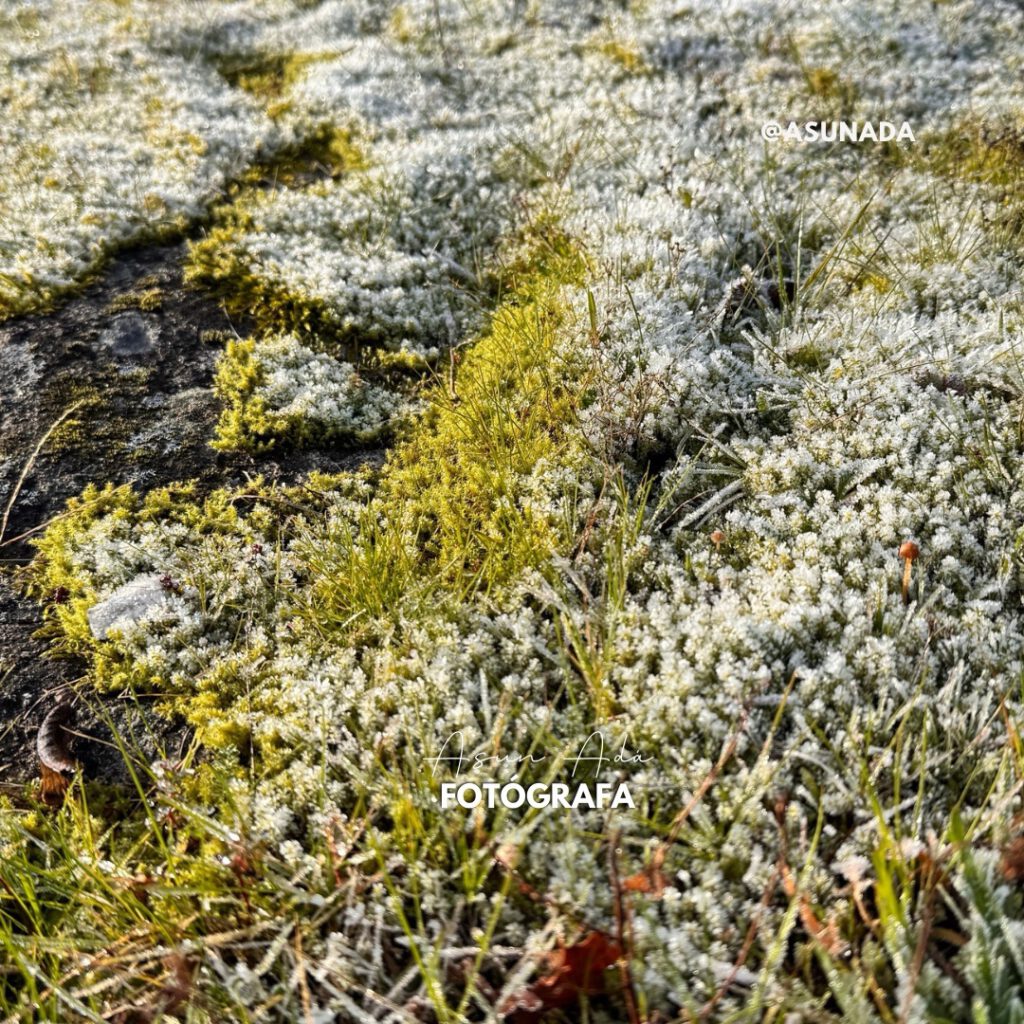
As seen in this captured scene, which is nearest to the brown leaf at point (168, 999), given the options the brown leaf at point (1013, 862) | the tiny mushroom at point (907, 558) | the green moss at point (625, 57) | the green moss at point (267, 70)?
the brown leaf at point (1013, 862)

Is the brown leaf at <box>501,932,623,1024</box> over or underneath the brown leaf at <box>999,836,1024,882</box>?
underneath

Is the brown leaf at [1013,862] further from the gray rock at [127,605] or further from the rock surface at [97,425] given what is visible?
the gray rock at [127,605]

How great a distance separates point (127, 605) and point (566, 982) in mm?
3072

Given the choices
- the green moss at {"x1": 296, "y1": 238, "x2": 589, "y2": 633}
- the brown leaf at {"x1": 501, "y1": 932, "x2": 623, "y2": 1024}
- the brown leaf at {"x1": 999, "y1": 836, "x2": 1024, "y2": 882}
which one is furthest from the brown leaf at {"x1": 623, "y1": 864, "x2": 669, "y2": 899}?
the green moss at {"x1": 296, "y1": 238, "x2": 589, "y2": 633}

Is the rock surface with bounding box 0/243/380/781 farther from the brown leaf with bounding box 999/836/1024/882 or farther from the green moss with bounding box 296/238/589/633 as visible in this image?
the brown leaf with bounding box 999/836/1024/882

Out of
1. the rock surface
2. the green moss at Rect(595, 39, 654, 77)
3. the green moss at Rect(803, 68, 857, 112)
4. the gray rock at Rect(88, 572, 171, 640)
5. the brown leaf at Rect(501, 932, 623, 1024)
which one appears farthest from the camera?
A: the green moss at Rect(595, 39, 654, 77)

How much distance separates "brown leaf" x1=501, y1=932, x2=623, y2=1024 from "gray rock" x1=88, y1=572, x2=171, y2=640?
111 inches

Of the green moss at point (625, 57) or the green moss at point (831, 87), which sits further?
the green moss at point (625, 57)

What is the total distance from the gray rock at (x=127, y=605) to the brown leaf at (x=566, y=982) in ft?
9.29

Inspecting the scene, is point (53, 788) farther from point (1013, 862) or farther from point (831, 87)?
point (831, 87)

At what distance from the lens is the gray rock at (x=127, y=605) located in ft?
14.4

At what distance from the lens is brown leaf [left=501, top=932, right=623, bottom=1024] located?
2.84 m

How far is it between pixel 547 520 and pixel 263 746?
6.17ft

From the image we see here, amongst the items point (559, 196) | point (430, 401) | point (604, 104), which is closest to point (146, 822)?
point (430, 401)
